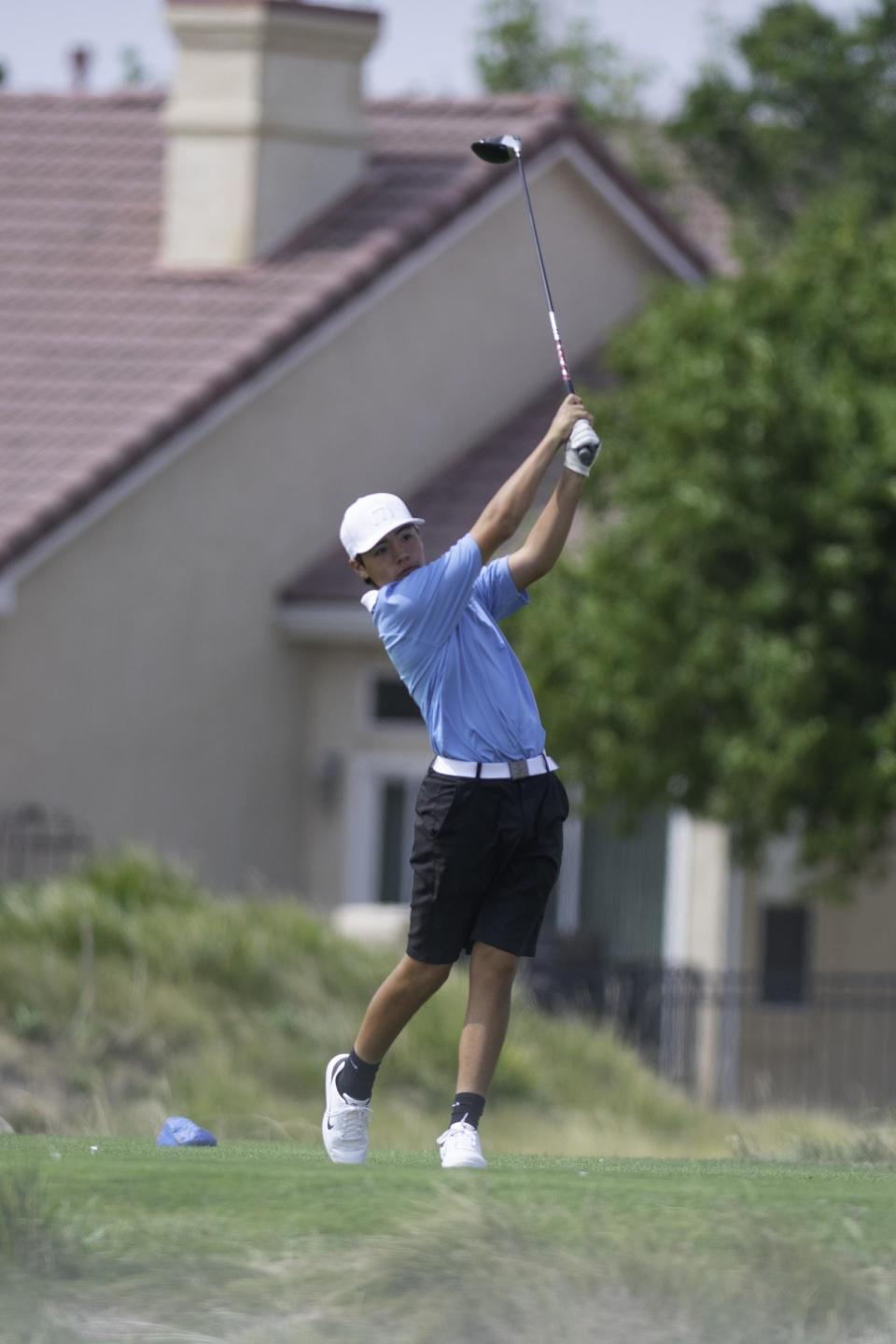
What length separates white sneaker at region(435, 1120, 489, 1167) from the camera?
7.38m

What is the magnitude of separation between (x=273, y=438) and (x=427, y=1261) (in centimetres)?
1517

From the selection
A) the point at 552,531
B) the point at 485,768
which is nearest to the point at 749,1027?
the point at 485,768

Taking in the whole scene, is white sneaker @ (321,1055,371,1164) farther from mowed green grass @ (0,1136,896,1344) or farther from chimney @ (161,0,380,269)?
chimney @ (161,0,380,269)

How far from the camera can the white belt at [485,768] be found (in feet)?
24.7

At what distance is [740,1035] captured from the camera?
20.5m

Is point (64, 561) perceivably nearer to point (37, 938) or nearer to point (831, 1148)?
point (37, 938)

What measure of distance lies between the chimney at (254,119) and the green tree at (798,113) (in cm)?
494

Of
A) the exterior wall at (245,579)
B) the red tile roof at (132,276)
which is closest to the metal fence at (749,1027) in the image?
the exterior wall at (245,579)

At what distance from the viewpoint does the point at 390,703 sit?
2108cm

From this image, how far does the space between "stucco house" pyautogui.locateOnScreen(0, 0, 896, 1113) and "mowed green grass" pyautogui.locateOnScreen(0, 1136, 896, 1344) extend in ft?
41.0

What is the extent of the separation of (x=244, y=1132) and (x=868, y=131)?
16196 millimetres

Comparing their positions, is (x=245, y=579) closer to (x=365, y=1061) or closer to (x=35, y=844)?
(x=35, y=844)

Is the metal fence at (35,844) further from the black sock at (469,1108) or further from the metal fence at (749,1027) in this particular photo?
the black sock at (469,1108)

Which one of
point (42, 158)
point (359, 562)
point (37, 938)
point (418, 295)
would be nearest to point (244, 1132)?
point (37, 938)
